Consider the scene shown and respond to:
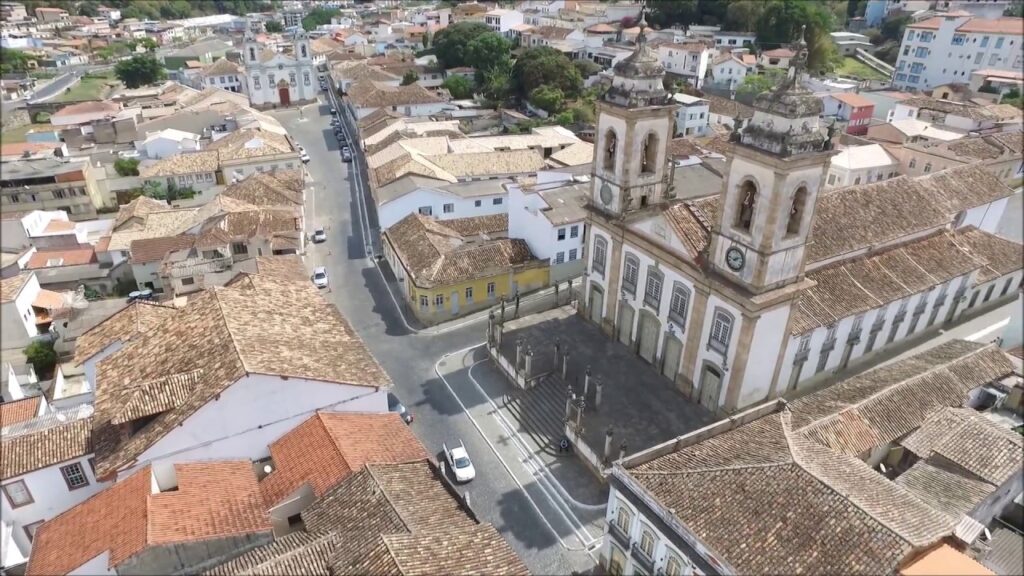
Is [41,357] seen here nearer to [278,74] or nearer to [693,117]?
[693,117]

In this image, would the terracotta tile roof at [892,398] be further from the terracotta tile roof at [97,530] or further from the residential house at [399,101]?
the residential house at [399,101]

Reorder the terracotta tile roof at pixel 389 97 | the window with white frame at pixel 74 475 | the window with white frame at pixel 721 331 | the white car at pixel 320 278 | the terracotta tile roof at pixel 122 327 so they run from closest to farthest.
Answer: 1. the window with white frame at pixel 74 475
2. the window with white frame at pixel 721 331
3. the terracotta tile roof at pixel 122 327
4. the white car at pixel 320 278
5. the terracotta tile roof at pixel 389 97

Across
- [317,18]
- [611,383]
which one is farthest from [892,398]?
[317,18]

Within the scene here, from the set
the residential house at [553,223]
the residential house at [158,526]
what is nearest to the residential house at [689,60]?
the residential house at [553,223]

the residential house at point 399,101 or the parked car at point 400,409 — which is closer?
the parked car at point 400,409

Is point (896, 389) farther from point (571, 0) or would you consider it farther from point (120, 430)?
point (571, 0)

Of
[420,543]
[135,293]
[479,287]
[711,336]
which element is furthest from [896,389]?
[135,293]

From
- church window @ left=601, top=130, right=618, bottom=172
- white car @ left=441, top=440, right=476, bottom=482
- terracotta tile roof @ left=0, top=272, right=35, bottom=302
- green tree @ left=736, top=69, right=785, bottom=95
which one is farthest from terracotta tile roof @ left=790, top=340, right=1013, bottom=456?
green tree @ left=736, top=69, right=785, bottom=95
